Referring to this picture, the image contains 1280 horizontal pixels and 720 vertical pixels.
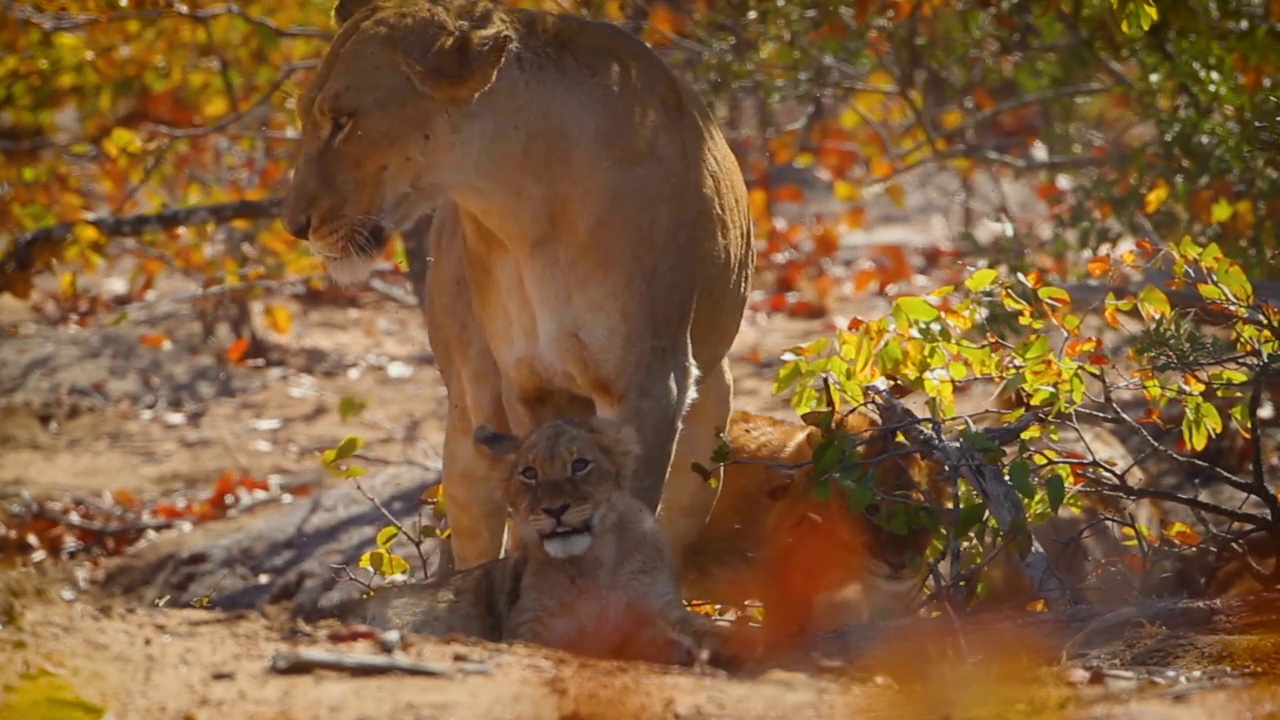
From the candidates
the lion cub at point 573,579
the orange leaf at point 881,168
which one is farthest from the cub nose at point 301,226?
the orange leaf at point 881,168

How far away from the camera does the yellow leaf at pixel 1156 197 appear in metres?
7.89

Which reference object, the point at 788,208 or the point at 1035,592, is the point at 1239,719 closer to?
the point at 1035,592

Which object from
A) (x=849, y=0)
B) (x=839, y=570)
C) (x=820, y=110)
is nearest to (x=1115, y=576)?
(x=839, y=570)

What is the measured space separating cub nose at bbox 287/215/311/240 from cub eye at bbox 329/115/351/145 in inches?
9.1

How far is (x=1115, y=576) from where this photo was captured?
19.9ft

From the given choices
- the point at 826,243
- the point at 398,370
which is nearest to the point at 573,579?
the point at 398,370

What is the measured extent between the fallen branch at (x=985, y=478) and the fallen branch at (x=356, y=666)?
160 centimetres

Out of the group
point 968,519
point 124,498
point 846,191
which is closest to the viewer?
point 968,519

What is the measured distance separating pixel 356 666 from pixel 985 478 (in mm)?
1961

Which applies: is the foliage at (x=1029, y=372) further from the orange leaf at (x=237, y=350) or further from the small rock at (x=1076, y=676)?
the orange leaf at (x=237, y=350)

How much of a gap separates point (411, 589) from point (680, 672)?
97 cm

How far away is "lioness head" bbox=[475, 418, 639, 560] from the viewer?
4.64 meters

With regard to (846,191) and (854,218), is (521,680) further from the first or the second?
(854,218)

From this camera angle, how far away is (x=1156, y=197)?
7.88 metres
